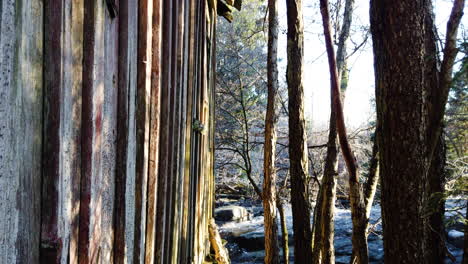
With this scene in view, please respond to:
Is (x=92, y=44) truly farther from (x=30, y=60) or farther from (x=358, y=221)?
(x=358, y=221)

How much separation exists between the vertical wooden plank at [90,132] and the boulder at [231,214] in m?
14.4

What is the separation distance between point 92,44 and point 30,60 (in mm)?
384

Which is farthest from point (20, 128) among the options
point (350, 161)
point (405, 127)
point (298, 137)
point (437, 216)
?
point (298, 137)

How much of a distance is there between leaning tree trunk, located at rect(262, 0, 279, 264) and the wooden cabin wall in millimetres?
6076

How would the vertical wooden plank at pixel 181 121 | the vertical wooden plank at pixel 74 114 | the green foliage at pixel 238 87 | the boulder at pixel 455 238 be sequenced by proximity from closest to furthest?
the vertical wooden plank at pixel 74 114
the vertical wooden plank at pixel 181 121
the boulder at pixel 455 238
the green foliage at pixel 238 87

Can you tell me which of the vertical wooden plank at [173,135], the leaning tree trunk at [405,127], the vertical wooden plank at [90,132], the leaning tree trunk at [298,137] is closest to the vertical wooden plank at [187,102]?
the vertical wooden plank at [173,135]

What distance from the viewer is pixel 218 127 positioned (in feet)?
56.3

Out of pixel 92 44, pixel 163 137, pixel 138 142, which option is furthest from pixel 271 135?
pixel 92 44

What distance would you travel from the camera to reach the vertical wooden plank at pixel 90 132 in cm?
127

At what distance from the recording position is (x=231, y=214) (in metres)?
15.7

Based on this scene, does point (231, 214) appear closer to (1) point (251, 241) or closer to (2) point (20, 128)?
(1) point (251, 241)

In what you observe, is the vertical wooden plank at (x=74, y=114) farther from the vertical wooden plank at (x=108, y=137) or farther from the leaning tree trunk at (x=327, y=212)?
the leaning tree trunk at (x=327, y=212)

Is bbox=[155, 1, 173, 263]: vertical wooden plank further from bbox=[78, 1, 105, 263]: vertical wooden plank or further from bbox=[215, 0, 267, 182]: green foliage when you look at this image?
bbox=[215, 0, 267, 182]: green foliage

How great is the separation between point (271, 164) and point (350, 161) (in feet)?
14.6
